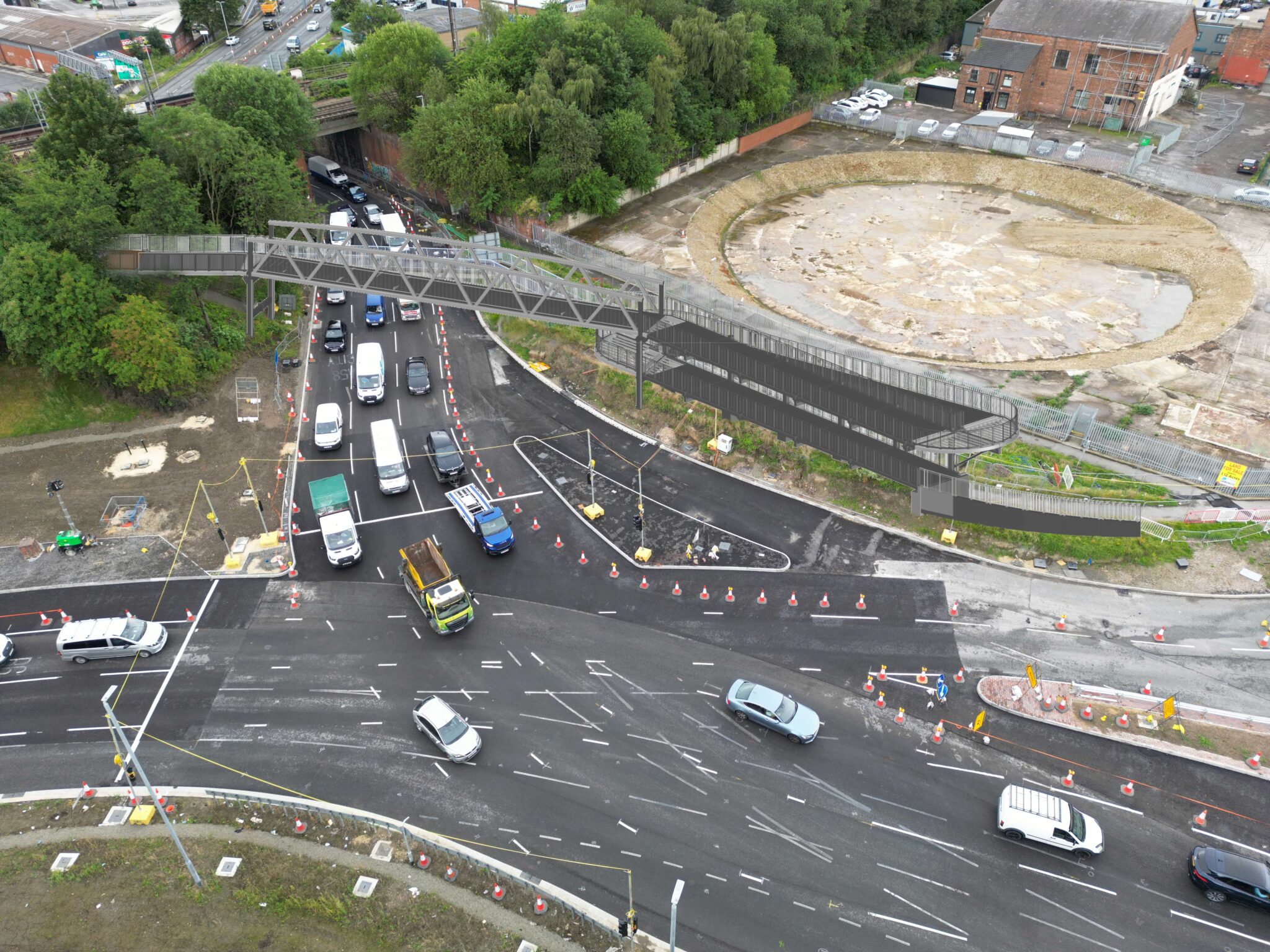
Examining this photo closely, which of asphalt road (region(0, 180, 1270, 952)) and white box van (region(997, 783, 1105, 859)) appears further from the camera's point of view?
white box van (region(997, 783, 1105, 859))

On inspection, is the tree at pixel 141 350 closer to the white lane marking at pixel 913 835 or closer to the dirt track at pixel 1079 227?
the dirt track at pixel 1079 227

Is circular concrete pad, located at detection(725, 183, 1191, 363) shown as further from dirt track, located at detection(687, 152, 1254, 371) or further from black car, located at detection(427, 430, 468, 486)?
black car, located at detection(427, 430, 468, 486)

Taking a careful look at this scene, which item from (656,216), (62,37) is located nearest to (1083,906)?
(656,216)

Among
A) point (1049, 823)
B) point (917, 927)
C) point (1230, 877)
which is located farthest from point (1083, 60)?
point (917, 927)

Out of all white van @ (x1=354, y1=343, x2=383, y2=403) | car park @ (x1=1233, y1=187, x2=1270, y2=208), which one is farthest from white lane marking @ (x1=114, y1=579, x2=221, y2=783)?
car park @ (x1=1233, y1=187, x2=1270, y2=208)

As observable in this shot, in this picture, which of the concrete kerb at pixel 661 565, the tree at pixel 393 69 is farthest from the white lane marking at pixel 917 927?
the tree at pixel 393 69

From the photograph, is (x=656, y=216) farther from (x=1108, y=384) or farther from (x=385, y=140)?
(x=1108, y=384)
